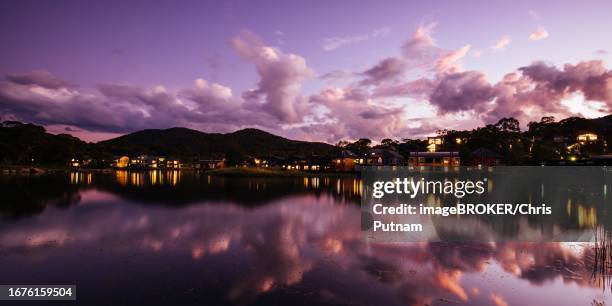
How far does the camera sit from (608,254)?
13719 mm

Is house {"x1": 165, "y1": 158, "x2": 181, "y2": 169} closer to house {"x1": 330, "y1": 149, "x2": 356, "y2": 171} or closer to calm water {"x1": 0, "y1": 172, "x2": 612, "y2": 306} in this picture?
house {"x1": 330, "y1": 149, "x2": 356, "y2": 171}

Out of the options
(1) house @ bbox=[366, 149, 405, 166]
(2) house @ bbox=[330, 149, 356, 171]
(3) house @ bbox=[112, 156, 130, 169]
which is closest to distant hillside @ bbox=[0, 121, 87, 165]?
(3) house @ bbox=[112, 156, 130, 169]

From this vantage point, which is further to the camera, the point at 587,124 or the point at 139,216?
the point at 587,124

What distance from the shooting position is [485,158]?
73.6 meters

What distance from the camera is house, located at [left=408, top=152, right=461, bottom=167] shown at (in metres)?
76.8

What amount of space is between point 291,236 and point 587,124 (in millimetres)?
118966

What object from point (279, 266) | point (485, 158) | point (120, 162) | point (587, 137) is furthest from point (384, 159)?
point (120, 162)

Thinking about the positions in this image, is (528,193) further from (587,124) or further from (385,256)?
(587,124)

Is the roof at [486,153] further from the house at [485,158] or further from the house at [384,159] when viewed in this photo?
the house at [384,159]

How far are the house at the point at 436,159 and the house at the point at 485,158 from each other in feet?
11.1

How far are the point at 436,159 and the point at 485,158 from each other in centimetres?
1034

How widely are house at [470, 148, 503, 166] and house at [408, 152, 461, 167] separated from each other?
3.37 meters

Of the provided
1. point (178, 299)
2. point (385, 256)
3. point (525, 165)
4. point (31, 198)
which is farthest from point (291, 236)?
point (525, 165)

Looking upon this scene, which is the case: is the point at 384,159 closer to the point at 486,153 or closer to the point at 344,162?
the point at 344,162
